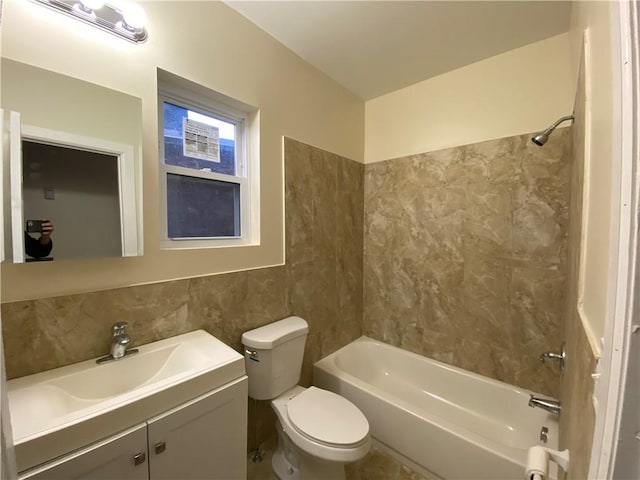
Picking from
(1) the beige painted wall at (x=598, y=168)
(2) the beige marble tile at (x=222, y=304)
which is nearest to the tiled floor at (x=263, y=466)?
(2) the beige marble tile at (x=222, y=304)

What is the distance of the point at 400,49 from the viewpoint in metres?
1.71

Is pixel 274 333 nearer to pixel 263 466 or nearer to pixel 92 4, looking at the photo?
pixel 263 466

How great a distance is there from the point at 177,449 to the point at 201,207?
110 centimetres

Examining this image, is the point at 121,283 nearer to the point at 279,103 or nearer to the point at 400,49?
the point at 279,103

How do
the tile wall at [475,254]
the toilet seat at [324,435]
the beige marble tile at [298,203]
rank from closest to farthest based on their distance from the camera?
the toilet seat at [324,435], the tile wall at [475,254], the beige marble tile at [298,203]

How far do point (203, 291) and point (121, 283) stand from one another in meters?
0.35

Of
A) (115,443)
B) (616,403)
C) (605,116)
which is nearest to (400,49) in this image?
(605,116)

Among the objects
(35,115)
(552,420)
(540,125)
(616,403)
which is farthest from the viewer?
(540,125)

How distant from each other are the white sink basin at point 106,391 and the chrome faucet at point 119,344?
2 centimetres

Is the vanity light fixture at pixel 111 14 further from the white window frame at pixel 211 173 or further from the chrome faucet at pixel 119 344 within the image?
the chrome faucet at pixel 119 344

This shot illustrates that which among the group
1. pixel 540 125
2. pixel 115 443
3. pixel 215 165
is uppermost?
pixel 540 125

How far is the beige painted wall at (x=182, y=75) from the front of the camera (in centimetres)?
94

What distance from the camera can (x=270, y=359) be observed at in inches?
55.8

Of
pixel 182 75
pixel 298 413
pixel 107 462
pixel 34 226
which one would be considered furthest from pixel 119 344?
pixel 182 75
